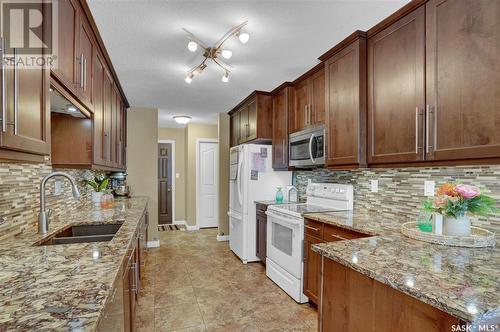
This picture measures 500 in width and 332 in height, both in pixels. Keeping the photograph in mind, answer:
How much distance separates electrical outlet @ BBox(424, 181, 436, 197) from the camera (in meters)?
2.01

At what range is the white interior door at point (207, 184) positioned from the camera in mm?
6195

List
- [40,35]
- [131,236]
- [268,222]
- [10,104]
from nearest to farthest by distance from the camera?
[10,104] < [40,35] < [131,236] < [268,222]

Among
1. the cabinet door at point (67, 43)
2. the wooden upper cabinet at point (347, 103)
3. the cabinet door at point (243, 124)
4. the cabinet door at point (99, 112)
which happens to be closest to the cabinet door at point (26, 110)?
the cabinet door at point (67, 43)

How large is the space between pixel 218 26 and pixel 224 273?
2847 millimetres

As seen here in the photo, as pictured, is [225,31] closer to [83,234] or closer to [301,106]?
[301,106]

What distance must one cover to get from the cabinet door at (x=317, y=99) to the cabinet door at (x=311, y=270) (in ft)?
4.13

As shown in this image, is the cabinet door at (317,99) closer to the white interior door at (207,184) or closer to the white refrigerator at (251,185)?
the white refrigerator at (251,185)

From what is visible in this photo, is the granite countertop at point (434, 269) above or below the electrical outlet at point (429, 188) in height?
below

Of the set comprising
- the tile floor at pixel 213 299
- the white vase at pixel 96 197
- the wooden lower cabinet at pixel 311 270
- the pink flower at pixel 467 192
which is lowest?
the tile floor at pixel 213 299

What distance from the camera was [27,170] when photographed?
1826 millimetres

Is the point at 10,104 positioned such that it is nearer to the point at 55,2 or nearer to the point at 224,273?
the point at 55,2

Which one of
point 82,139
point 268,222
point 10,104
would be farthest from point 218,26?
point 268,222

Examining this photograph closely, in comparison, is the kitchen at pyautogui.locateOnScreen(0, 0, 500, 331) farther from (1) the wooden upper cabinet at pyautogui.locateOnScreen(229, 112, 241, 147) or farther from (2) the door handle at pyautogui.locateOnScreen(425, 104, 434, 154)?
(1) the wooden upper cabinet at pyautogui.locateOnScreen(229, 112, 241, 147)

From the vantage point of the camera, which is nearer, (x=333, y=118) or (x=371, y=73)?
(x=371, y=73)
